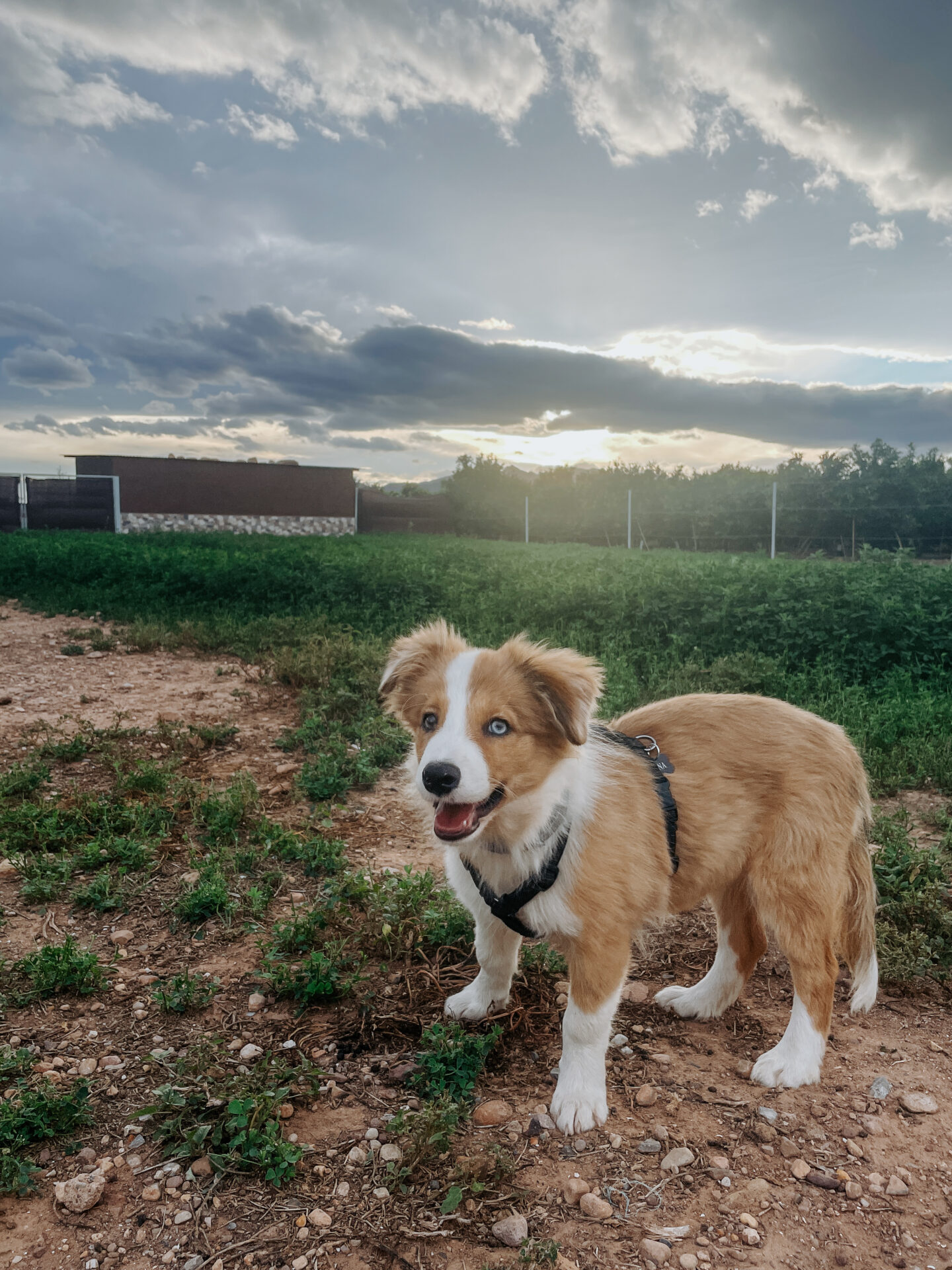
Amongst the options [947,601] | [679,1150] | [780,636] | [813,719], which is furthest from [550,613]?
[679,1150]

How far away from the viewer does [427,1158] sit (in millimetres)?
2496

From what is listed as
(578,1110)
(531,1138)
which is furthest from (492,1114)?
(578,1110)

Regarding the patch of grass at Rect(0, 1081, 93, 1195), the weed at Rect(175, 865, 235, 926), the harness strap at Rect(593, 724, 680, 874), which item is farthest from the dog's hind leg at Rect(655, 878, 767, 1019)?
the patch of grass at Rect(0, 1081, 93, 1195)

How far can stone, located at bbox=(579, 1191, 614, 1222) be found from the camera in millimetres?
2373

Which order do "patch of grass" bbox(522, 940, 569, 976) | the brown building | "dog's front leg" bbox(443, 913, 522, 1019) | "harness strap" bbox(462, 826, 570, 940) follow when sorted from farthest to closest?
the brown building, "patch of grass" bbox(522, 940, 569, 976), "dog's front leg" bbox(443, 913, 522, 1019), "harness strap" bbox(462, 826, 570, 940)

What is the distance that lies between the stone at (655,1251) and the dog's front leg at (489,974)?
110 centimetres

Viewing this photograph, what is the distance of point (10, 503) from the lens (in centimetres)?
3519

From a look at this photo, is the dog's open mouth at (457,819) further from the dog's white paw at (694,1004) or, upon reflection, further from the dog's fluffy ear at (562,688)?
the dog's white paw at (694,1004)

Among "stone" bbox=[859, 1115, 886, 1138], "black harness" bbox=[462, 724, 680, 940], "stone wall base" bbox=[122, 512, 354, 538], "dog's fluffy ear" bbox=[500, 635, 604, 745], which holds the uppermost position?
"stone wall base" bbox=[122, 512, 354, 538]

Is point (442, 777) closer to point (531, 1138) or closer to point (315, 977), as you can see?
point (531, 1138)

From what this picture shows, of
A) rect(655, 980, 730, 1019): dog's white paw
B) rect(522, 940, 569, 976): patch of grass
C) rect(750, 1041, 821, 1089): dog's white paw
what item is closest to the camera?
rect(750, 1041, 821, 1089): dog's white paw

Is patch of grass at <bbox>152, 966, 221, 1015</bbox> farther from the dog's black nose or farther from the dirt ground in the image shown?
the dog's black nose

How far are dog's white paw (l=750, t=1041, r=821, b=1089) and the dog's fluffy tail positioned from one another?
431mm

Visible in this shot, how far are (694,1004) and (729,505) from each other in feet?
97.5
